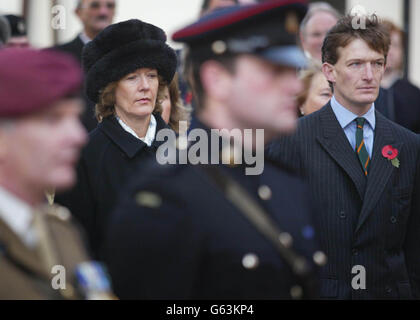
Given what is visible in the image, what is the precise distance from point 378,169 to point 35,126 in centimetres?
250

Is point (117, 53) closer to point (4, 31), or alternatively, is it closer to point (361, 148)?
point (4, 31)

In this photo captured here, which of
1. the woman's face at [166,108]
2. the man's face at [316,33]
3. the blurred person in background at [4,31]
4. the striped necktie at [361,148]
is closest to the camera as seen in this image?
the striped necktie at [361,148]

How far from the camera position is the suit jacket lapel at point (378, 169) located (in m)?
4.39

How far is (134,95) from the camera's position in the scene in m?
4.75

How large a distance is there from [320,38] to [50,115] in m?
4.85

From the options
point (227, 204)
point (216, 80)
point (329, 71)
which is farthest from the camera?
point (329, 71)

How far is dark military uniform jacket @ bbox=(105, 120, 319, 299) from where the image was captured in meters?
2.60

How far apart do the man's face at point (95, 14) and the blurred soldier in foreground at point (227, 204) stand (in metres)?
3.43

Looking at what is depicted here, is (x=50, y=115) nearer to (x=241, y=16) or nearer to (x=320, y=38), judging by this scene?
(x=241, y=16)

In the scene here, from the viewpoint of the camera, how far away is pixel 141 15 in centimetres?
887

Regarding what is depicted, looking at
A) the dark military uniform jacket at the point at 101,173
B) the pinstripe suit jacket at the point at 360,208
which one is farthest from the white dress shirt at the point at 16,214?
the pinstripe suit jacket at the point at 360,208

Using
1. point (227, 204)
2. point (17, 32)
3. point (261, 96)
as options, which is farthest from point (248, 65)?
point (17, 32)

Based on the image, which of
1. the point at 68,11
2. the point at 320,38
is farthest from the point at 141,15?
the point at 320,38

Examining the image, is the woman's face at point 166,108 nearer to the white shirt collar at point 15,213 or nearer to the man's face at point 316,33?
the man's face at point 316,33
